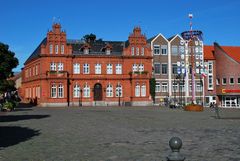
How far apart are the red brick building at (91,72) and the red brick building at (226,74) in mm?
16617

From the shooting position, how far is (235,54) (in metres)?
79.6

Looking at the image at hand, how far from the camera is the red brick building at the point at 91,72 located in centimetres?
6762

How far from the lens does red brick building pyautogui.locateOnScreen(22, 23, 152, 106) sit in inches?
2662

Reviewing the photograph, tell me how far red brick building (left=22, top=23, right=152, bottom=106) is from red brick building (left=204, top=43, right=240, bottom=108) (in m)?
16.6

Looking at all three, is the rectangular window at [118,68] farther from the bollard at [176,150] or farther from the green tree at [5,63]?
the bollard at [176,150]

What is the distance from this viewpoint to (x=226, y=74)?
7769 centimetres

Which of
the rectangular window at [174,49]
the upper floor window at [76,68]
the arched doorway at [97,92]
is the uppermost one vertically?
the rectangular window at [174,49]

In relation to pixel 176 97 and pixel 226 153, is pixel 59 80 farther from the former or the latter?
pixel 226 153

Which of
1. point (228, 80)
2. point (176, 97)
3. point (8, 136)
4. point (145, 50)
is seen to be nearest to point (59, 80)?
point (145, 50)

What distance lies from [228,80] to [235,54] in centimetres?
643

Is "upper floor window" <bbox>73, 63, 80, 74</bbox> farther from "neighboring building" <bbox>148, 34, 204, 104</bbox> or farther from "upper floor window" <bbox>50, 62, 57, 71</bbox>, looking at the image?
"neighboring building" <bbox>148, 34, 204, 104</bbox>

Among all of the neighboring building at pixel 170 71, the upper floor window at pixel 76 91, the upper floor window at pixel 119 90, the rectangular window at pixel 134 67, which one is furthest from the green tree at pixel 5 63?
the neighboring building at pixel 170 71

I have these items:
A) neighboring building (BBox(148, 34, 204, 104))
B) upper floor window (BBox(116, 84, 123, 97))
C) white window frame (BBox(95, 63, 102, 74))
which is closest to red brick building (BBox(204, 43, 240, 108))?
neighboring building (BBox(148, 34, 204, 104))

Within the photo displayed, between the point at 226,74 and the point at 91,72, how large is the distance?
28.8 meters
